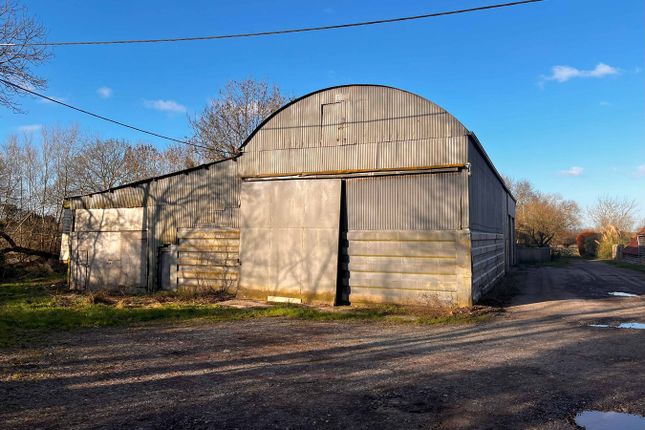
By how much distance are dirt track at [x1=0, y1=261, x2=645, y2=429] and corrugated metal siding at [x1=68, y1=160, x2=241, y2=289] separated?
21.0 ft

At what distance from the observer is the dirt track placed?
502cm

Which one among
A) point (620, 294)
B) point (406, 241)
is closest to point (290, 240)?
point (406, 241)

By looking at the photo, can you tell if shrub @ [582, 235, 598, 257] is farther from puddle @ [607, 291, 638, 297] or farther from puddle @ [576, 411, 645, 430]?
puddle @ [576, 411, 645, 430]

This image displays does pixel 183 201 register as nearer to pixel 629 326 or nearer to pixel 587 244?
pixel 629 326

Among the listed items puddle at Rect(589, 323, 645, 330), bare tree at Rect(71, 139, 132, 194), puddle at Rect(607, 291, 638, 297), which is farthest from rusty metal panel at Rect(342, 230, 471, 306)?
bare tree at Rect(71, 139, 132, 194)

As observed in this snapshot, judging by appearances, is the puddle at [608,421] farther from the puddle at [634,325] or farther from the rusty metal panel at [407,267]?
the rusty metal panel at [407,267]

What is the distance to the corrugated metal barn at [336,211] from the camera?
42.9 feet

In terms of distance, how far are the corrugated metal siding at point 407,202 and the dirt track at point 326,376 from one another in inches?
141

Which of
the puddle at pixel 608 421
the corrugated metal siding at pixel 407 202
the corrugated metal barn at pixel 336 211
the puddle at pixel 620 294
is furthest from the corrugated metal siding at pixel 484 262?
the puddle at pixel 608 421

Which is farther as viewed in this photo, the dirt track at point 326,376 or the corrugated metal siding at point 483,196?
the corrugated metal siding at point 483,196

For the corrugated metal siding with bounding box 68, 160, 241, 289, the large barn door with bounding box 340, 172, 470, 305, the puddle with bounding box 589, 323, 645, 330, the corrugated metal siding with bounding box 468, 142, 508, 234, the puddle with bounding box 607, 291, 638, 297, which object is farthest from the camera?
the corrugated metal siding with bounding box 68, 160, 241, 289

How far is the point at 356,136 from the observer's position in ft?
46.9

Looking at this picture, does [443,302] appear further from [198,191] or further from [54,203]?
[54,203]

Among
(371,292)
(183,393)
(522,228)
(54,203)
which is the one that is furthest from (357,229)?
(522,228)
